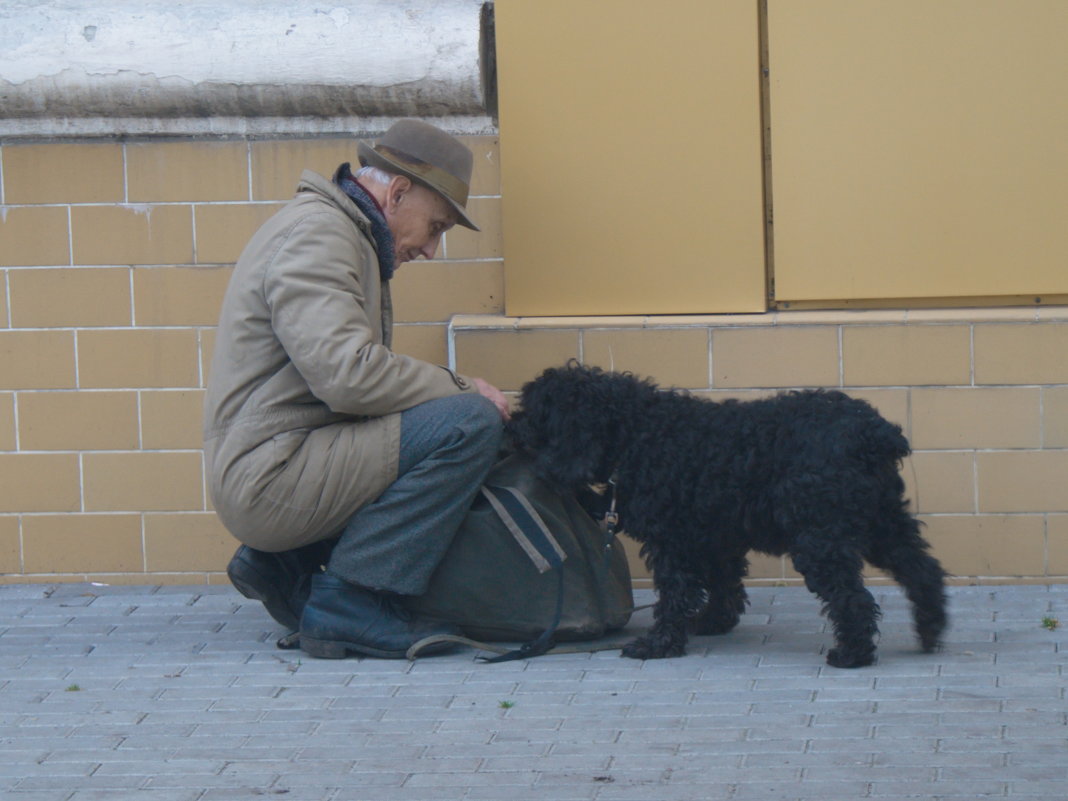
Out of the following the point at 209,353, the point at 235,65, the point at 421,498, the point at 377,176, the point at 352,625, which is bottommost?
the point at 352,625

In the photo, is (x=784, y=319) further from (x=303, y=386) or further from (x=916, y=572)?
(x=303, y=386)

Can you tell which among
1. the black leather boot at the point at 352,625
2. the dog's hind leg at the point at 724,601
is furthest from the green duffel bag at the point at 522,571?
the dog's hind leg at the point at 724,601

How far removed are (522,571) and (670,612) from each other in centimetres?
50

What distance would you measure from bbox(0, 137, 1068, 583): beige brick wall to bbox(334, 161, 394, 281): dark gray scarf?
768 millimetres

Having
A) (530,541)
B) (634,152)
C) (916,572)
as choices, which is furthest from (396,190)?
(916,572)

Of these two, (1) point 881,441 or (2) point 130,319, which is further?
(2) point 130,319

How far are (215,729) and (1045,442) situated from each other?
315cm

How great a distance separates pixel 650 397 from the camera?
4641 mm

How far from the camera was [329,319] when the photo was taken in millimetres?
4434

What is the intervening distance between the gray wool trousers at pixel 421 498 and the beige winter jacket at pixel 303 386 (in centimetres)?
5

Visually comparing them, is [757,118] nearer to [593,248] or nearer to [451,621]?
[593,248]

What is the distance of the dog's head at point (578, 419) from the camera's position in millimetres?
4570

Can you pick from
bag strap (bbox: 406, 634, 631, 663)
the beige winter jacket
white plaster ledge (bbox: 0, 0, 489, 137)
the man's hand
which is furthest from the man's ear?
bag strap (bbox: 406, 634, 631, 663)

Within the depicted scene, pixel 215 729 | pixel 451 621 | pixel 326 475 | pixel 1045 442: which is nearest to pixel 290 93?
pixel 326 475
